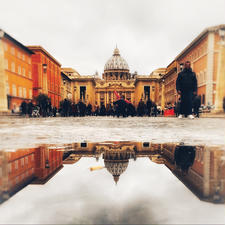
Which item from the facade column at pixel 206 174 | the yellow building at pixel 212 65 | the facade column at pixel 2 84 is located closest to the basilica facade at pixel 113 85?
the yellow building at pixel 212 65

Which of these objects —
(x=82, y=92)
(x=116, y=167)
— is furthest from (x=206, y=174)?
(x=82, y=92)

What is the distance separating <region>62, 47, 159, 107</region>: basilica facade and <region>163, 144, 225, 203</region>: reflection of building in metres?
69.8

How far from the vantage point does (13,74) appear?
31.9m

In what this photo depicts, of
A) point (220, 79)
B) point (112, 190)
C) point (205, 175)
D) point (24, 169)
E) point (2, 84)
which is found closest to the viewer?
point (112, 190)

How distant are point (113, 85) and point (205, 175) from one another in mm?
103450

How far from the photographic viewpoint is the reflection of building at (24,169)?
1.30 metres

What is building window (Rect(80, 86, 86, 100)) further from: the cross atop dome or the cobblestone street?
the cobblestone street

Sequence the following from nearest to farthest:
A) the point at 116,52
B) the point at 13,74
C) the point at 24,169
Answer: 1. the point at 24,169
2. the point at 13,74
3. the point at 116,52

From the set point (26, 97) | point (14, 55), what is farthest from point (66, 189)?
point (26, 97)

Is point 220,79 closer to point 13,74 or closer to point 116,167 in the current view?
point 13,74

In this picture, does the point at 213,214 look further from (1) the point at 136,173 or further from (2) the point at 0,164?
(2) the point at 0,164

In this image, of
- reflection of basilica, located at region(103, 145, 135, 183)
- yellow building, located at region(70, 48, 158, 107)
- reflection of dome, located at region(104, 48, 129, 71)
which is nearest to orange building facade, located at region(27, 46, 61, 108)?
yellow building, located at region(70, 48, 158, 107)

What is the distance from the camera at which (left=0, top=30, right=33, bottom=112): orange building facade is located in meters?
28.1

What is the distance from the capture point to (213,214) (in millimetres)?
939
